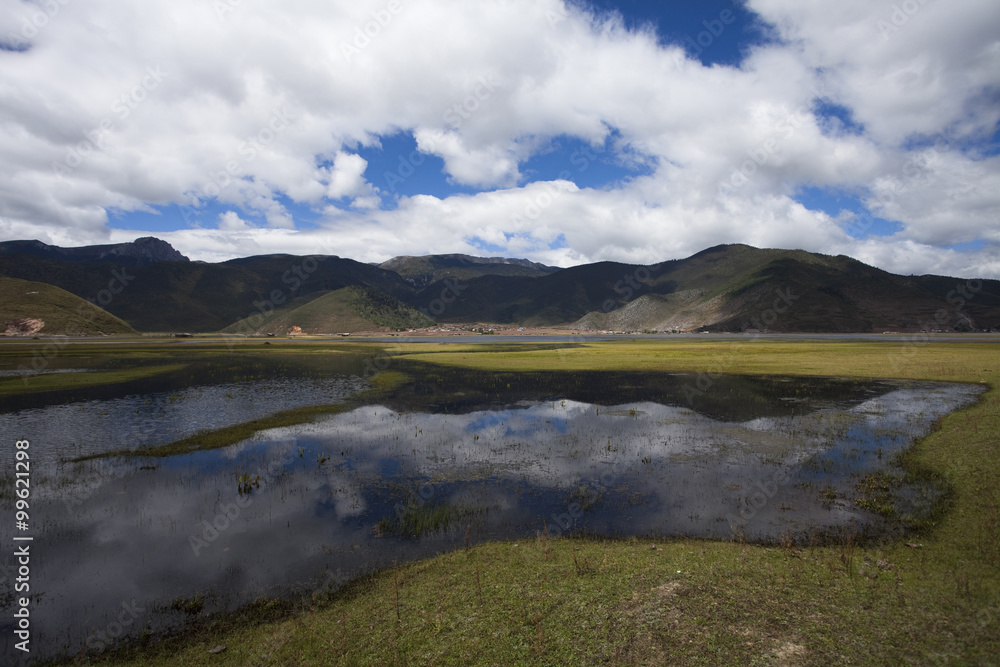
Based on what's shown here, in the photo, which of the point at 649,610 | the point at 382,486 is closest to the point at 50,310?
the point at 382,486

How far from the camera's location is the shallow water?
11891 mm

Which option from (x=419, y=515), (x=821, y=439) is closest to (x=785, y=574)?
(x=419, y=515)

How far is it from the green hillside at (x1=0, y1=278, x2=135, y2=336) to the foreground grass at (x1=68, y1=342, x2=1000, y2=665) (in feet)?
680

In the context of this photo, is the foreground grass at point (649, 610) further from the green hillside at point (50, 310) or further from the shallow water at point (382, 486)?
the green hillside at point (50, 310)

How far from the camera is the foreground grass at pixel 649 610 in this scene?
7988 millimetres

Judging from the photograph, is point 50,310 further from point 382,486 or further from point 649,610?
point 649,610

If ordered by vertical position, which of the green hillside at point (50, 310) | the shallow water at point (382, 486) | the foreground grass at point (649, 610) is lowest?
the shallow water at point (382, 486)

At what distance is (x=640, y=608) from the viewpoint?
367 inches

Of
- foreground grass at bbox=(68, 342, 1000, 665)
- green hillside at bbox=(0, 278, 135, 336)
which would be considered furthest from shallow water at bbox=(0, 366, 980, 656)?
green hillside at bbox=(0, 278, 135, 336)

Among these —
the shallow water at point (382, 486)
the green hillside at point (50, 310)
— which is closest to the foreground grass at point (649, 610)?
the shallow water at point (382, 486)

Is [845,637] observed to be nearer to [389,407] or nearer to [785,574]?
[785,574]

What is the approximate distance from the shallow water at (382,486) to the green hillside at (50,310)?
171744mm

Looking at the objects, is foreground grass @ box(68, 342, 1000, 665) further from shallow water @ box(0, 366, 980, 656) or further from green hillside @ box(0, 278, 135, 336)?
green hillside @ box(0, 278, 135, 336)

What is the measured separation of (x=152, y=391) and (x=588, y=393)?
139 ft
